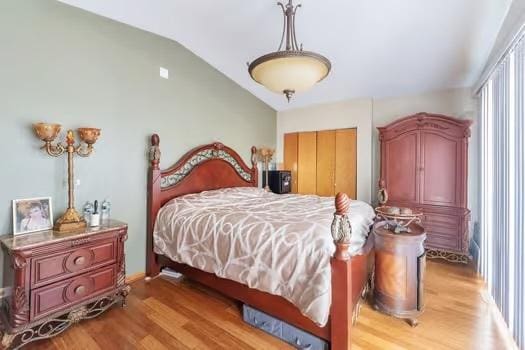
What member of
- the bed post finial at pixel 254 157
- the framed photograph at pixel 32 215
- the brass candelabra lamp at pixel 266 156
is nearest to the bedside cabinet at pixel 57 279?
the framed photograph at pixel 32 215

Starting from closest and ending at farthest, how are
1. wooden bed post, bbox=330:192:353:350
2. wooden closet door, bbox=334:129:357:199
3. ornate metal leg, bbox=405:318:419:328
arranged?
wooden bed post, bbox=330:192:353:350
ornate metal leg, bbox=405:318:419:328
wooden closet door, bbox=334:129:357:199

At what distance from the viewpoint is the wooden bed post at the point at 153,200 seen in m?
2.85

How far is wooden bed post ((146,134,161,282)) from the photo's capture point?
285 cm

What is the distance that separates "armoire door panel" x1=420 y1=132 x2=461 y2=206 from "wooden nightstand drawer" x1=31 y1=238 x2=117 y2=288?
381 cm

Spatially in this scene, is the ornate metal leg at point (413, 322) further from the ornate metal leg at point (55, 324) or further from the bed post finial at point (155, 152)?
the bed post finial at point (155, 152)

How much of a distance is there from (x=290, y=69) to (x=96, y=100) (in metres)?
1.99

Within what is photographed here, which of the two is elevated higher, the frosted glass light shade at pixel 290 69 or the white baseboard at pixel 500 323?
the frosted glass light shade at pixel 290 69

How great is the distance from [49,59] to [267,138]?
3405 mm

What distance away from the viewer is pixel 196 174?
3410mm

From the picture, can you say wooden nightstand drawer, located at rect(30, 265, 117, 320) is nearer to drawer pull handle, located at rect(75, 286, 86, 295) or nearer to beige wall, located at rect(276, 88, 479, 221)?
drawer pull handle, located at rect(75, 286, 86, 295)

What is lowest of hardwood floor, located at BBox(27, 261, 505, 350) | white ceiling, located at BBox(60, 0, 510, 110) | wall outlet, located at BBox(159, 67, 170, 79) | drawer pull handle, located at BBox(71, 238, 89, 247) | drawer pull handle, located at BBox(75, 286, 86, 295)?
hardwood floor, located at BBox(27, 261, 505, 350)

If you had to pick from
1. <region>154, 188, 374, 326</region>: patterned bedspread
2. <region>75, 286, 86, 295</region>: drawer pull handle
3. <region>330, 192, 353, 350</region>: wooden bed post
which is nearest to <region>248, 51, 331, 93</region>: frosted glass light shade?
<region>330, 192, 353, 350</region>: wooden bed post

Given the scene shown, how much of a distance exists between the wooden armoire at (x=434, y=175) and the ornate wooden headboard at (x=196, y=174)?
2.24m

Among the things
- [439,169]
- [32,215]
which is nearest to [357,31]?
[439,169]
